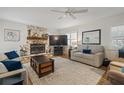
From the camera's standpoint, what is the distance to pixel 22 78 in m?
2.00

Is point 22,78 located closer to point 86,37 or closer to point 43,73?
point 43,73

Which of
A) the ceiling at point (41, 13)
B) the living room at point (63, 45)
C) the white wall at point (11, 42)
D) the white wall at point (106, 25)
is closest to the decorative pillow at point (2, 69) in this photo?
the living room at point (63, 45)

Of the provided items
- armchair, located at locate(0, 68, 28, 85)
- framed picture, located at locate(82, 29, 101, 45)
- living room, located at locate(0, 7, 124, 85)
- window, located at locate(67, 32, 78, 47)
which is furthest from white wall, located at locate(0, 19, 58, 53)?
framed picture, located at locate(82, 29, 101, 45)

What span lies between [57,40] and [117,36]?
4.20m

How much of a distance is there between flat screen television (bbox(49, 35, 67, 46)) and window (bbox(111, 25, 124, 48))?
11.7 ft

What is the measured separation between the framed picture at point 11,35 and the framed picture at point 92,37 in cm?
420

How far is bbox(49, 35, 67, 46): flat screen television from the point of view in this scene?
7105 millimetres

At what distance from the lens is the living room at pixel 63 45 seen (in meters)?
2.66

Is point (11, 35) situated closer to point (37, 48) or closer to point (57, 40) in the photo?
point (37, 48)

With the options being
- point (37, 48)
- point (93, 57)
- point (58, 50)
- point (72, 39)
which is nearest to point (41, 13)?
point (93, 57)

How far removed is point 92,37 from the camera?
17.3 ft

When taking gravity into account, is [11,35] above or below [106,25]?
below

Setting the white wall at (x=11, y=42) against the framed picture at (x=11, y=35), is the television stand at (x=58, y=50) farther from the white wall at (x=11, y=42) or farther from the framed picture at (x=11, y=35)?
the framed picture at (x=11, y=35)

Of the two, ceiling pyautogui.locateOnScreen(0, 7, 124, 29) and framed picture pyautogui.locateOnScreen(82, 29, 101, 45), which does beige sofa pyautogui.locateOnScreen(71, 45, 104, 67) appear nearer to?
framed picture pyautogui.locateOnScreen(82, 29, 101, 45)
